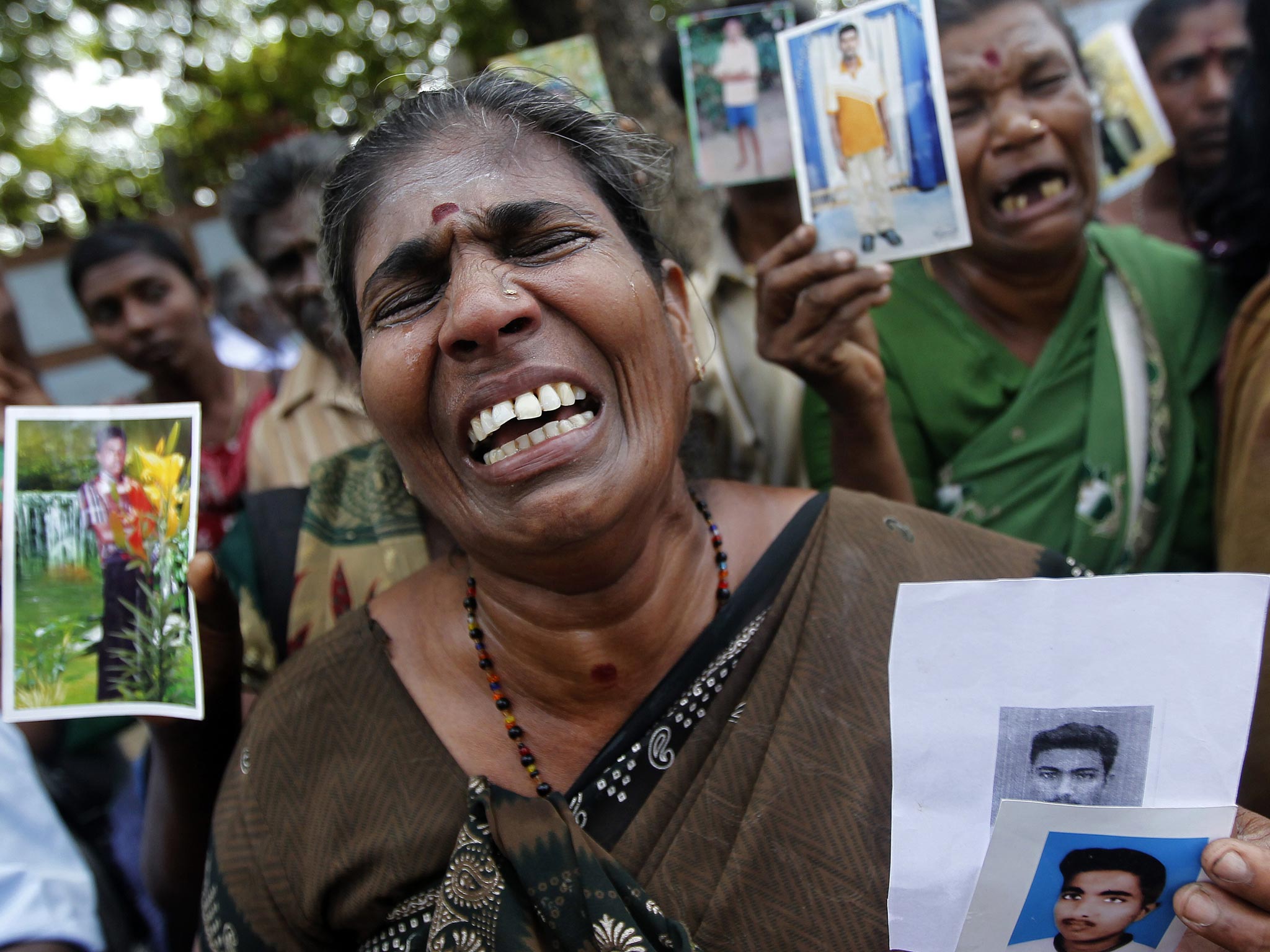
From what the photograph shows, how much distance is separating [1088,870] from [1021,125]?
1649mm

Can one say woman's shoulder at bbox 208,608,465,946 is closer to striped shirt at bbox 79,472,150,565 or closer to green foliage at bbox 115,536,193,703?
green foliage at bbox 115,536,193,703

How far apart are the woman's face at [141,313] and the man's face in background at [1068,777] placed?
139 inches

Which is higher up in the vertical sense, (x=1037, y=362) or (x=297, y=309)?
(x=297, y=309)

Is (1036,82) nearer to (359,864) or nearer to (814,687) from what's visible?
(814,687)

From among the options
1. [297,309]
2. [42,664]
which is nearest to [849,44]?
[42,664]

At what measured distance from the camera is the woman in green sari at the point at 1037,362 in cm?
225

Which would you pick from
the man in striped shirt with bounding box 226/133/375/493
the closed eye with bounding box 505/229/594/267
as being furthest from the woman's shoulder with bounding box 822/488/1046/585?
the man in striped shirt with bounding box 226/133/375/493

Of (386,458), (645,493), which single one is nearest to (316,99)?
(386,458)

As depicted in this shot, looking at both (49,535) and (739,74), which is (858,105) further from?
(49,535)

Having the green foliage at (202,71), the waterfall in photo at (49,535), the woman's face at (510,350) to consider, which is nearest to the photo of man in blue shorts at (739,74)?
the woman's face at (510,350)

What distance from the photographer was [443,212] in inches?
63.5

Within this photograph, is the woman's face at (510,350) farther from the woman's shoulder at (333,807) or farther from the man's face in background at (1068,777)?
the man's face in background at (1068,777)

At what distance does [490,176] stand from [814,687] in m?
1.03

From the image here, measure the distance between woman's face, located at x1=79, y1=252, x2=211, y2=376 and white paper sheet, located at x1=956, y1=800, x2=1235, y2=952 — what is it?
3.56m
